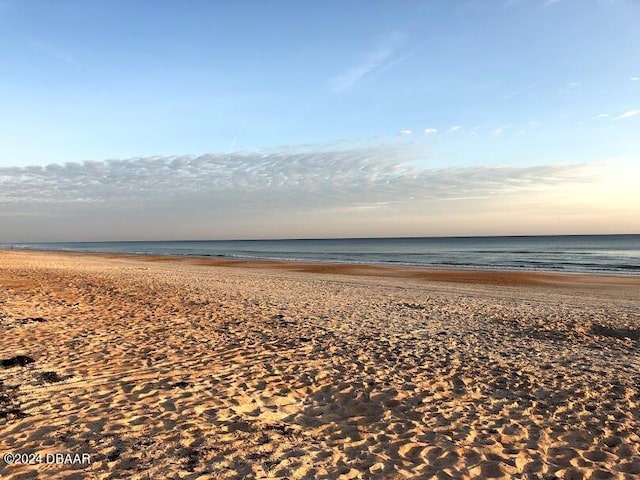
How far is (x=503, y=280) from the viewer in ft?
89.2

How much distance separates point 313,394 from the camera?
20.7ft

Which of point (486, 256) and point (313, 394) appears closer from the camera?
point (313, 394)

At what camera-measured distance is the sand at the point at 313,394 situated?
4.45 metres

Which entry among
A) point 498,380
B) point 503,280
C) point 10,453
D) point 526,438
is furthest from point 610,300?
point 10,453

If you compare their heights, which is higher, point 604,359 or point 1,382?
Result: point 1,382

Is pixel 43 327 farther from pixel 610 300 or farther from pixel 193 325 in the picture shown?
pixel 610 300

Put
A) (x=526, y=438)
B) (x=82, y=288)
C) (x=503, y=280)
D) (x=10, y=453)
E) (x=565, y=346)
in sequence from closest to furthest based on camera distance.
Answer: (x=10, y=453) → (x=526, y=438) → (x=565, y=346) → (x=82, y=288) → (x=503, y=280)

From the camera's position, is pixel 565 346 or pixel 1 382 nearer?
pixel 1 382

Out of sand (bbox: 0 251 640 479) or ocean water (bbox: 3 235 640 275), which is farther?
ocean water (bbox: 3 235 640 275)

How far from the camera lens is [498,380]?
7168 mm

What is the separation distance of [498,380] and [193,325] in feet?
23.5

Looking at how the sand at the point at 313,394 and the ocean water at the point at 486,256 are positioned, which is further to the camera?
the ocean water at the point at 486,256

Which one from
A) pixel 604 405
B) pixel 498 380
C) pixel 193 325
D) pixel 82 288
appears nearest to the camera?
pixel 604 405

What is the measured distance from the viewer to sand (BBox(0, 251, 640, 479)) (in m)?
4.45
